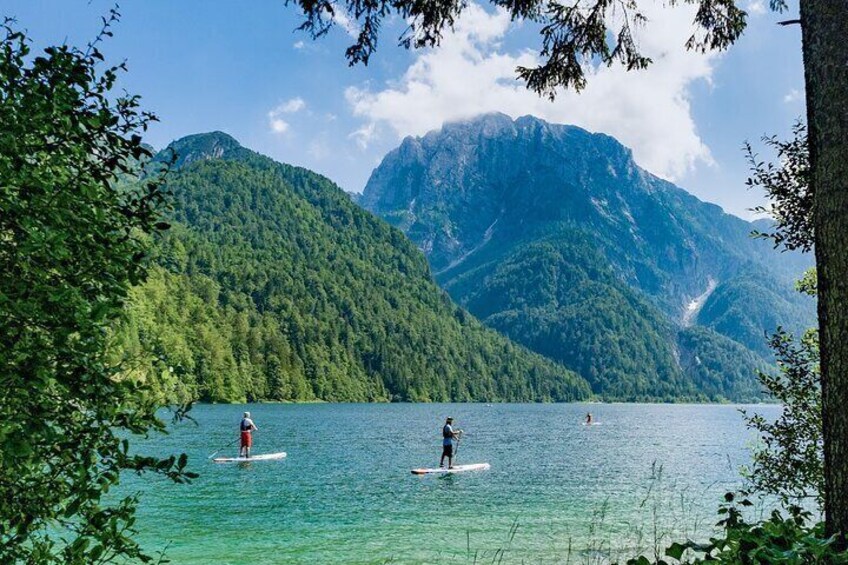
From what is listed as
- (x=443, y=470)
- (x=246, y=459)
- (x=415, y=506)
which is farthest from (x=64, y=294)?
(x=246, y=459)

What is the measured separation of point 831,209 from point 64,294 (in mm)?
6376

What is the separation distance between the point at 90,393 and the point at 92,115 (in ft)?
6.28

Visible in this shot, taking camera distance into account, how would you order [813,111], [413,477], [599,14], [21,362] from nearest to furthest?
[21,362]
[813,111]
[599,14]
[413,477]

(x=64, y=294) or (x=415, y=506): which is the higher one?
(x=64, y=294)

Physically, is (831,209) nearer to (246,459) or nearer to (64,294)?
(64,294)

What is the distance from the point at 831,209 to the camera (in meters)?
6.28

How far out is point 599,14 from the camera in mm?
9984

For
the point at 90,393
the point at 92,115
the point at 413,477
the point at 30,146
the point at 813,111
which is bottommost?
the point at 413,477

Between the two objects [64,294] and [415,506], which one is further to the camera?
[415,506]

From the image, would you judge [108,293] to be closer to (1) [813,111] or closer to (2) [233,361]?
(1) [813,111]

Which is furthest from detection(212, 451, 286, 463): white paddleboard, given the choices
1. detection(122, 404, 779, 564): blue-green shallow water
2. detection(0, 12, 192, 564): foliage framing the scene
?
detection(0, 12, 192, 564): foliage framing the scene

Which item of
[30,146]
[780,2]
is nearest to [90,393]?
[30,146]

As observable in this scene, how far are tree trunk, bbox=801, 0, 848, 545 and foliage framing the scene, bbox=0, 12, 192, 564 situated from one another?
5.49 metres

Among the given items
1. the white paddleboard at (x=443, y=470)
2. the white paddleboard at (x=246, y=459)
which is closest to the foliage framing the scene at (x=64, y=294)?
the white paddleboard at (x=443, y=470)
